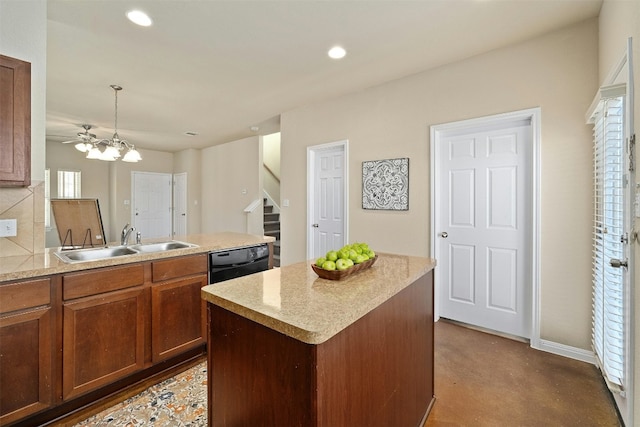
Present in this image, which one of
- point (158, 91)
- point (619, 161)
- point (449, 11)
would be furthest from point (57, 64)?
point (619, 161)

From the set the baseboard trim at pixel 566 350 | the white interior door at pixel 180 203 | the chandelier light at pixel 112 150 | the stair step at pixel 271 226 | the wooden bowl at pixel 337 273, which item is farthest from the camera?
the white interior door at pixel 180 203

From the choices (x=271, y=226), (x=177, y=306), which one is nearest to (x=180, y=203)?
(x=271, y=226)

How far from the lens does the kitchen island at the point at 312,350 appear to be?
86 cm

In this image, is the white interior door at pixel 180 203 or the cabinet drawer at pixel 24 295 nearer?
the cabinet drawer at pixel 24 295

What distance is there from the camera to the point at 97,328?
178cm

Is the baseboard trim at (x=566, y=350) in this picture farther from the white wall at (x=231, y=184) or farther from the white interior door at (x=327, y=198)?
the white wall at (x=231, y=184)

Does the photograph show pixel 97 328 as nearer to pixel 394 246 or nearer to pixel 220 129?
pixel 394 246

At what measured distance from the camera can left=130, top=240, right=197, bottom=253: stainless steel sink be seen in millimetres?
2354

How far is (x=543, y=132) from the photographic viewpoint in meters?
2.42

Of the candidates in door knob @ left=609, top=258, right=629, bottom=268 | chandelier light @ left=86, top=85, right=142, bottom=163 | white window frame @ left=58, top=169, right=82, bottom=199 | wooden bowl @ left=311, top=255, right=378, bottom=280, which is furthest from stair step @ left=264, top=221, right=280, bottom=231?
door knob @ left=609, top=258, right=629, bottom=268

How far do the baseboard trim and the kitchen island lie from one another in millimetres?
1694

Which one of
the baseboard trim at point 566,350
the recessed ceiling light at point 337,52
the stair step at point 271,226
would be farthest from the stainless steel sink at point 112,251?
the stair step at point 271,226

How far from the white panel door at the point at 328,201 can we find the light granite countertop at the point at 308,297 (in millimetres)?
2337

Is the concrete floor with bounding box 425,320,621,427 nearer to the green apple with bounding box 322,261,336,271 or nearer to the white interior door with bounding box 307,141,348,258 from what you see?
the green apple with bounding box 322,261,336,271
